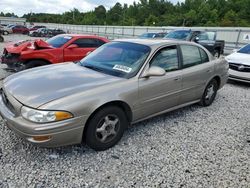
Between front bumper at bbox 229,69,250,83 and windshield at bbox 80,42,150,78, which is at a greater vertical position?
windshield at bbox 80,42,150,78

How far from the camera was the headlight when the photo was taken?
2.63 m

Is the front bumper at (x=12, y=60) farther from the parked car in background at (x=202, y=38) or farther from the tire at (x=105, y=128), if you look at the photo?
the parked car in background at (x=202, y=38)

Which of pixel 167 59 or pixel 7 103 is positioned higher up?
pixel 167 59

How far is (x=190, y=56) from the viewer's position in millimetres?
4492

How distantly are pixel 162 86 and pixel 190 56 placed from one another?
1.16 metres

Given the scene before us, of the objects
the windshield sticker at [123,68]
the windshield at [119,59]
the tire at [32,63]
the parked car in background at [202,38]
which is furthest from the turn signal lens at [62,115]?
the parked car in background at [202,38]

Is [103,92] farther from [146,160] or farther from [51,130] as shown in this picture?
[146,160]

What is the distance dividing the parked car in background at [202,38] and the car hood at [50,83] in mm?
10302

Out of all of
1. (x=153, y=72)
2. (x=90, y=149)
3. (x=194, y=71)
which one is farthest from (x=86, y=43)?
(x=90, y=149)

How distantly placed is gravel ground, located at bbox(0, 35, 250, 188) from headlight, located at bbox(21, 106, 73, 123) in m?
0.63

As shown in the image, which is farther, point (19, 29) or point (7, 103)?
point (19, 29)

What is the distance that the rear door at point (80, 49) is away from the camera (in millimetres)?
7086

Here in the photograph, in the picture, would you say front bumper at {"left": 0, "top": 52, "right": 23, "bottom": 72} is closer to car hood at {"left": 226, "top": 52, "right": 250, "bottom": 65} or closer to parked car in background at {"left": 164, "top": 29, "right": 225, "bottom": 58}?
car hood at {"left": 226, "top": 52, "right": 250, "bottom": 65}

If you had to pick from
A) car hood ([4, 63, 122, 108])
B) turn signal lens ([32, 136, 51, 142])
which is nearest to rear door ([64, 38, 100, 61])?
car hood ([4, 63, 122, 108])
